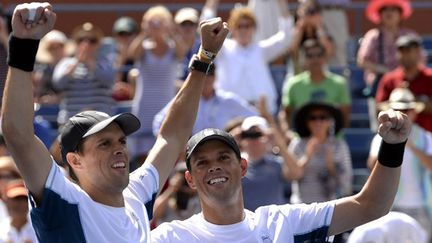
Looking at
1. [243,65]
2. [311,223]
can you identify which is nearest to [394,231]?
[311,223]

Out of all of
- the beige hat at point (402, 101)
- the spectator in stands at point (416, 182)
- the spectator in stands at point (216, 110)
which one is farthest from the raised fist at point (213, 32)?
the spectator in stands at point (216, 110)

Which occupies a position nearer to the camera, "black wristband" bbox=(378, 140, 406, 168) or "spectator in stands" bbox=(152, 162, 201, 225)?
"black wristband" bbox=(378, 140, 406, 168)

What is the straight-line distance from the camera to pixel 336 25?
1264cm

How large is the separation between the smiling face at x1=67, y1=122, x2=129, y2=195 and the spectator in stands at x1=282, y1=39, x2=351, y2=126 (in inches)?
221

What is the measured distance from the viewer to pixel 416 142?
354 inches

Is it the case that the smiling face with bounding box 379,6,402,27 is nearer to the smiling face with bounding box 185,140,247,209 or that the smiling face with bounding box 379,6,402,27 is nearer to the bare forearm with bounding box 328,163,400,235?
the bare forearm with bounding box 328,163,400,235

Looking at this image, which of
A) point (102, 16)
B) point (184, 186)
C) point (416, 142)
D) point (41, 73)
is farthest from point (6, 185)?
point (102, 16)

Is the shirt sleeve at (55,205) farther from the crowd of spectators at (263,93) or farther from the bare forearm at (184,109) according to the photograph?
the crowd of spectators at (263,93)

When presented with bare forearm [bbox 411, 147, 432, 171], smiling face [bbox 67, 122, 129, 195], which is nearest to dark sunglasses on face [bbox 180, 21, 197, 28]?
bare forearm [bbox 411, 147, 432, 171]

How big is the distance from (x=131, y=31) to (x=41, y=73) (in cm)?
107

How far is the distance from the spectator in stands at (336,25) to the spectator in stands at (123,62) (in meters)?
2.05

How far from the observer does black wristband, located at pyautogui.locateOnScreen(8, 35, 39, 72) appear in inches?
172

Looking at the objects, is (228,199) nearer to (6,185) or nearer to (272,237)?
(272,237)

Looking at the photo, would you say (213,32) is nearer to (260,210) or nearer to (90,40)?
(260,210)
